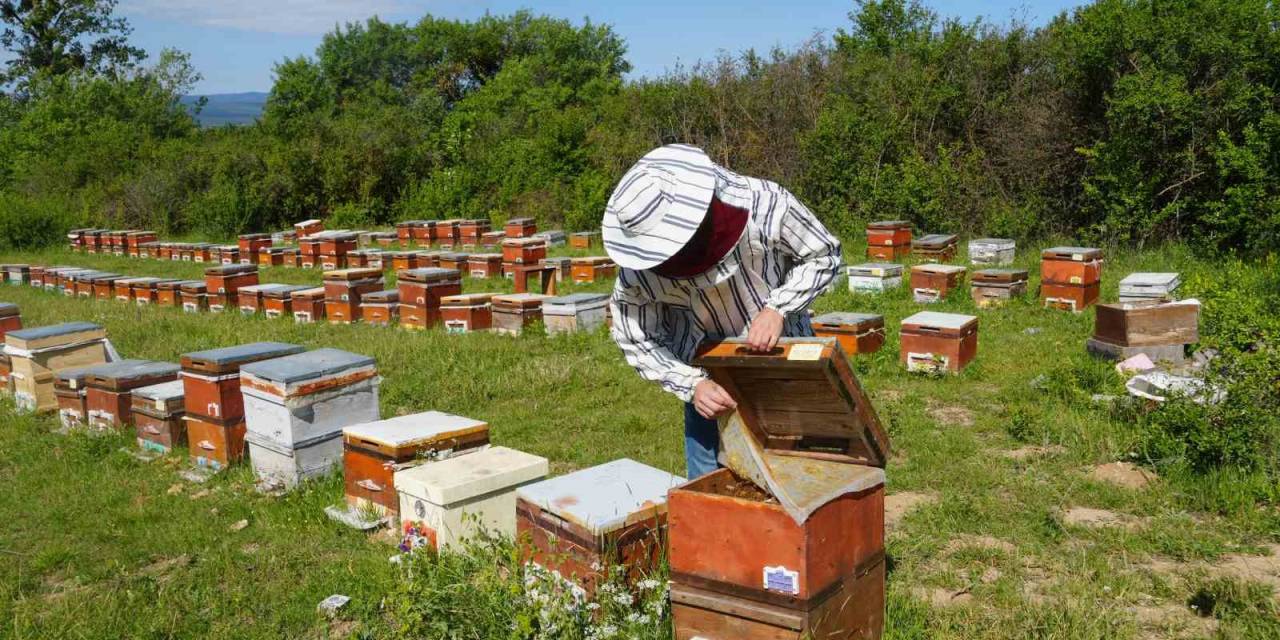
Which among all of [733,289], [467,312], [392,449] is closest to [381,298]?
[467,312]

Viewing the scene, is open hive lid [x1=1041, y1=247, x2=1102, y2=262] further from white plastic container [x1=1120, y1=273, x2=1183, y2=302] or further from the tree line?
the tree line

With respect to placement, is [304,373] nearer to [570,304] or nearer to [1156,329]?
[570,304]

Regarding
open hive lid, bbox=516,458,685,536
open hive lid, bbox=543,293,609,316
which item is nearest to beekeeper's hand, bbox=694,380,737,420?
open hive lid, bbox=516,458,685,536

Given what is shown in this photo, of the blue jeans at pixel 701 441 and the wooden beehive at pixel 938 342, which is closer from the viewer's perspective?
the blue jeans at pixel 701 441

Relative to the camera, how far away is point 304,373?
4734 mm

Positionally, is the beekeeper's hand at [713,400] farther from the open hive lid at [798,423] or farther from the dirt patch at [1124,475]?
the dirt patch at [1124,475]

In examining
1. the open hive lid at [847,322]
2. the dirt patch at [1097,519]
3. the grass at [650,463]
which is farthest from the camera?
the open hive lid at [847,322]

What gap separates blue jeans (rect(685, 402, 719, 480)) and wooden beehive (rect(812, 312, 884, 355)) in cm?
414

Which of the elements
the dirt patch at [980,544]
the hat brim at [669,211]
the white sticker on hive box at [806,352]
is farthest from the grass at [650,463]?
the hat brim at [669,211]

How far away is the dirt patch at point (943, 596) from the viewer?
3.28 metres

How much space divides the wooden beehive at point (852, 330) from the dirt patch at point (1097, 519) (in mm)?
2990

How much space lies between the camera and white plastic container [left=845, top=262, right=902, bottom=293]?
32.6 feet

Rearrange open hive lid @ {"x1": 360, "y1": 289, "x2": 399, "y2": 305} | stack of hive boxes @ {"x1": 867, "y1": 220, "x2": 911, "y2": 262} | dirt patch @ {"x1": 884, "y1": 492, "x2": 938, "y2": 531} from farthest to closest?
stack of hive boxes @ {"x1": 867, "y1": 220, "x2": 911, "y2": 262}
open hive lid @ {"x1": 360, "y1": 289, "x2": 399, "y2": 305}
dirt patch @ {"x1": 884, "y1": 492, "x2": 938, "y2": 531}

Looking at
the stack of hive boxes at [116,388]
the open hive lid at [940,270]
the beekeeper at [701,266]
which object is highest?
the beekeeper at [701,266]
